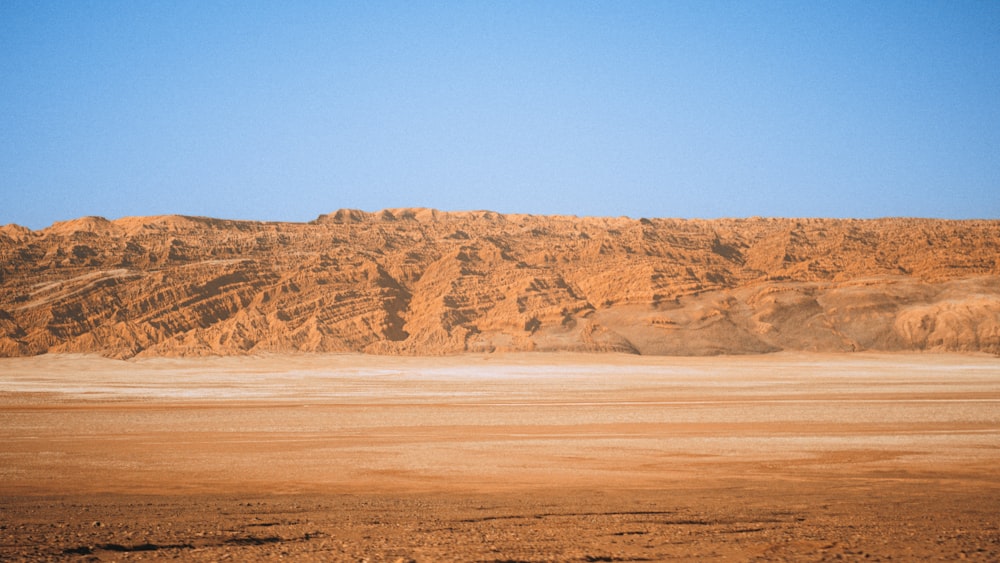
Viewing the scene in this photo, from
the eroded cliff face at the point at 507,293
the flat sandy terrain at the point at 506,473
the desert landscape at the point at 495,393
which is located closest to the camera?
the flat sandy terrain at the point at 506,473

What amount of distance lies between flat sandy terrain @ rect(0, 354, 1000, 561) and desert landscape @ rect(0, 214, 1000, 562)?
0.09 m

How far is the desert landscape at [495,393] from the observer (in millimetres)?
9523

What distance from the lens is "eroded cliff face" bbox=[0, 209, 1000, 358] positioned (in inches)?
2078

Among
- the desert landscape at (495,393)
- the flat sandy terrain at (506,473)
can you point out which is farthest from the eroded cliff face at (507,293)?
the flat sandy terrain at (506,473)

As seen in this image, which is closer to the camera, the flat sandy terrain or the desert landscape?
the flat sandy terrain

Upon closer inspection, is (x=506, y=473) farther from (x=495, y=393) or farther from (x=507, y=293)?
(x=507, y=293)

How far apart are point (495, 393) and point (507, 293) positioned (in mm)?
28314

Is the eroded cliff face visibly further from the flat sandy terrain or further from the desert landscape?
the flat sandy terrain

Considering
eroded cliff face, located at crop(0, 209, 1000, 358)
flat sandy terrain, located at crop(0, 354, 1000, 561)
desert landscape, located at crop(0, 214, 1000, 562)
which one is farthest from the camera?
eroded cliff face, located at crop(0, 209, 1000, 358)

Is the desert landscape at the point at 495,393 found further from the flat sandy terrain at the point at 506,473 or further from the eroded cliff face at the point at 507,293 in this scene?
the eroded cliff face at the point at 507,293

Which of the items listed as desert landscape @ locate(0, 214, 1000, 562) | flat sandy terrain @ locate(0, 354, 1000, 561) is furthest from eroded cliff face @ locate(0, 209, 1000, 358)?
flat sandy terrain @ locate(0, 354, 1000, 561)

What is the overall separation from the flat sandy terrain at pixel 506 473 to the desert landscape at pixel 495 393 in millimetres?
86

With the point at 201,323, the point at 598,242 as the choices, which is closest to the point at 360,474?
the point at 201,323

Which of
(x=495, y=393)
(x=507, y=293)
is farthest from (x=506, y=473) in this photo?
(x=507, y=293)
